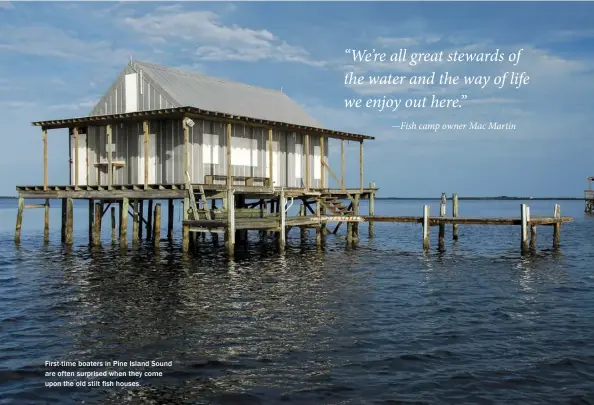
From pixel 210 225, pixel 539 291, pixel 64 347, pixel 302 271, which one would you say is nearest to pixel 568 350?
pixel 539 291

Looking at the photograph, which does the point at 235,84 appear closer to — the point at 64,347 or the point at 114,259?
the point at 114,259

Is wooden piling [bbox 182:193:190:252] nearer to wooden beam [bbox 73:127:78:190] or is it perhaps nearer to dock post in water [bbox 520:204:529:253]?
wooden beam [bbox 73:127:78:190]

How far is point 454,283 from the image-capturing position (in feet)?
66.5

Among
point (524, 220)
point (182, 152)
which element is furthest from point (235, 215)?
point (524, 220)

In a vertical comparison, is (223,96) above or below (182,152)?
above

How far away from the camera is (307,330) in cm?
1348

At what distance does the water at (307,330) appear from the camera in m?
9.80

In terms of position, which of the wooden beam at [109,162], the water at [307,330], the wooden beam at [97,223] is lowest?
the water at [307,330]

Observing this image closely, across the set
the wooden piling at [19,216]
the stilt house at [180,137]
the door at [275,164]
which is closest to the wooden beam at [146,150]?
the stilt house at [180,137]

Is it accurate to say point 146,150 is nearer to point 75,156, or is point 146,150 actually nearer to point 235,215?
point 235,215

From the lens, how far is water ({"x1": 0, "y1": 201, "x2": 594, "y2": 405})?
9.80 meters

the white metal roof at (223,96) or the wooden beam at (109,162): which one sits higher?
the white metal roof at (223,96)

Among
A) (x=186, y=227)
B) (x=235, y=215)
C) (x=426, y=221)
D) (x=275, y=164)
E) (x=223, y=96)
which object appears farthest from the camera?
(x=223, y=96)

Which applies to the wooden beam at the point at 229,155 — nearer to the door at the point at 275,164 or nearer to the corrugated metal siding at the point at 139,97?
the corrugated metal siding at the point at 139,97
